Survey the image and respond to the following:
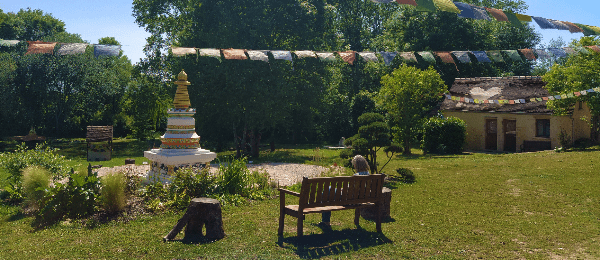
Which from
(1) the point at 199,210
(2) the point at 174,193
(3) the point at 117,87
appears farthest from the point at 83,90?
(1) the point at 199,210

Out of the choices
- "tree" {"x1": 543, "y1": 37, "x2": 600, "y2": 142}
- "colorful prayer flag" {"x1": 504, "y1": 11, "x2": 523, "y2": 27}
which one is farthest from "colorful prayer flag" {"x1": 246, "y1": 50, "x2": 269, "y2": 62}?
"tree" {"x1": 543, "y1": 37, "x2": 600, "y2": 142}

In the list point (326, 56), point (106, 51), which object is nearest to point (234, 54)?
point (326, 56)

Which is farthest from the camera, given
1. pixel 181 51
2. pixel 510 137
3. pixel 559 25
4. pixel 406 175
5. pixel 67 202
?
pixel 510 137

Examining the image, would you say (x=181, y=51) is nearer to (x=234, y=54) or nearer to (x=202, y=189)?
(x=234, y=54)

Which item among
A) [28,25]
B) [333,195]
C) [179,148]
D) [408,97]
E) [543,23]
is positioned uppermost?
[28,25]

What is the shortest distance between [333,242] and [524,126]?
802 inches

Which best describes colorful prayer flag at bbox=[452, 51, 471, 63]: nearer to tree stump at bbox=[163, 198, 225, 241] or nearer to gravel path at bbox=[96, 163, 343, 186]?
gravel path at bbox=[96, 163, 343, 186]

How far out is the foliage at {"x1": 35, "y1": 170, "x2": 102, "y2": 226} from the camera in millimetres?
8867

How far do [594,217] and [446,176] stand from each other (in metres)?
6.28

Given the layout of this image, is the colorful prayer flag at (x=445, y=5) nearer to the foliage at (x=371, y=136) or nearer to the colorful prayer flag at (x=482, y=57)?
the colorful prayer flag at (x=482, y=57)

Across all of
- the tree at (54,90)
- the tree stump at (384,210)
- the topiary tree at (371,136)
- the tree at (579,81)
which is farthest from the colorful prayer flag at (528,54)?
the tree at (54,90)

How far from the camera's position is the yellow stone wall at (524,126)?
23312 millimetres

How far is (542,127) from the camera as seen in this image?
80.1ft

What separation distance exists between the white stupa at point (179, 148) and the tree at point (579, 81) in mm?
17031
